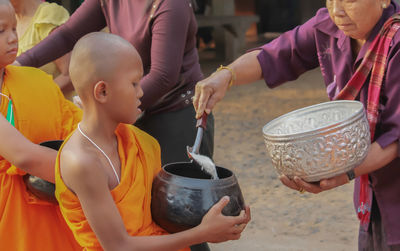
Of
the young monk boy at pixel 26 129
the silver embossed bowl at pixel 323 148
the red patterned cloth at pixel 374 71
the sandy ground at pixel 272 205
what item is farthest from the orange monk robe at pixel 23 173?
the sandy ground at pixel 272 205

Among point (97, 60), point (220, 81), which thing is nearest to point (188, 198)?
point (97, 60)

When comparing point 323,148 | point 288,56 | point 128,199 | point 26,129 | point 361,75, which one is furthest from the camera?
point 288,56

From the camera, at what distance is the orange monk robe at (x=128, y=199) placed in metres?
1.79

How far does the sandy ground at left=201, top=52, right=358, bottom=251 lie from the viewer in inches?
143

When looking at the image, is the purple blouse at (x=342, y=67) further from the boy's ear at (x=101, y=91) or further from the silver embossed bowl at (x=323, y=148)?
the boy's ear at (x=101, y=91)

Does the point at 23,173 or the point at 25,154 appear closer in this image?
the point at 25,154

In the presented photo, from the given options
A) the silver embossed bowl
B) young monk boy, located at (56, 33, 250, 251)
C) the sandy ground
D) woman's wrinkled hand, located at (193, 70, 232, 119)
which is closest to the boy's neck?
young monk boy, located at (56, 33, 250, 251)

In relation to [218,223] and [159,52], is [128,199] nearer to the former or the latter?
[218,223]

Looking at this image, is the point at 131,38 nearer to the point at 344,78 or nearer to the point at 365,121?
the point at 344,78

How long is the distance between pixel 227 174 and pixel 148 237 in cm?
30

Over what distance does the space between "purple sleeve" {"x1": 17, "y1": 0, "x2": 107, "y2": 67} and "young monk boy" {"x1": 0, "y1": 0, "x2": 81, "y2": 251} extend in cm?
40

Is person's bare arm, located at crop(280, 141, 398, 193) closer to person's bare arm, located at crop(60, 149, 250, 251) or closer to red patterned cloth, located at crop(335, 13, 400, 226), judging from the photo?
red patterned cloth, located at crop(335, 13, 400, 226)

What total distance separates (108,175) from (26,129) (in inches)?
19.3

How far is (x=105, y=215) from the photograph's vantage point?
172 centimetres
